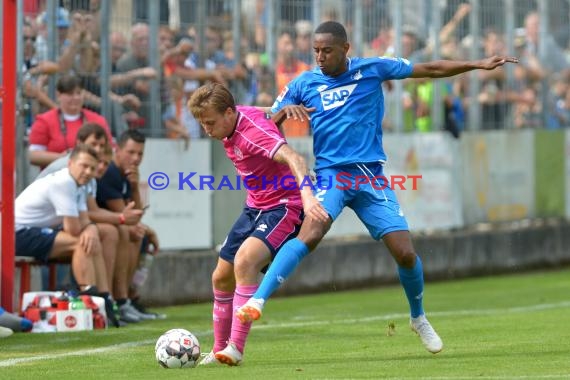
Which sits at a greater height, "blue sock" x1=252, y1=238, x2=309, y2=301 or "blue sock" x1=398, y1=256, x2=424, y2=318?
"blue sock" x1=252, y1=238, x2=309, y2=301

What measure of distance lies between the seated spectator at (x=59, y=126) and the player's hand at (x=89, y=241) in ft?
4.02

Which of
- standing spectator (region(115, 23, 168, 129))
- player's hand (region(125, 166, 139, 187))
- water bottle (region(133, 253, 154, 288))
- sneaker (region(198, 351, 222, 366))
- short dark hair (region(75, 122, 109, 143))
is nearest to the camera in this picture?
sneaker (region(198, 351, 222, 366))

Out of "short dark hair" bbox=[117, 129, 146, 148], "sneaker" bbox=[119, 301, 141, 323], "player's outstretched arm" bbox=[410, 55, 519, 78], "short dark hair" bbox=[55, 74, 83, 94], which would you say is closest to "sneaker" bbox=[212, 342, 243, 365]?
"player's outstretched arm" bbox=[410, 55, 519, 78]

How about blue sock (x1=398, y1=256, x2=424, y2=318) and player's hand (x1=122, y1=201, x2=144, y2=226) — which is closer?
blue sock (x1=398, y1=256, x2=424, y2=318)

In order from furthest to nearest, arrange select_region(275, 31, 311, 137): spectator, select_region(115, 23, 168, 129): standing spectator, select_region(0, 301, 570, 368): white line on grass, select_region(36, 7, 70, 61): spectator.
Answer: select_region(275, 31, 311, 137): spectator, select_region(115, 23, 168, 129): standing spectator, select_region(36, 7, 70, 61): spectator, select_region(0, 301, 570, 368): white line on grass

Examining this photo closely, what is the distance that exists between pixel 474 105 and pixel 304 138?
4.24m

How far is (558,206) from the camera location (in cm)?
2259

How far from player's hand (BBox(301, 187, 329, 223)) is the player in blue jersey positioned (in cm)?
52

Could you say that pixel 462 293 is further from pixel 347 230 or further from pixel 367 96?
pixel 367 96

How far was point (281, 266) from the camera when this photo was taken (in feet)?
31.2

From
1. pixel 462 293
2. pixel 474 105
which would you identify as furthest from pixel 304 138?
pixel 474 105

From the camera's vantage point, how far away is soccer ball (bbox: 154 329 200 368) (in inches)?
374

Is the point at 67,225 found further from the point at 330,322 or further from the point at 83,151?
the point at 330,322

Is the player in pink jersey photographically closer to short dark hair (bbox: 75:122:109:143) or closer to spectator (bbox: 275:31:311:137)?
short dark hair (bbox: 75:122:109:143)
